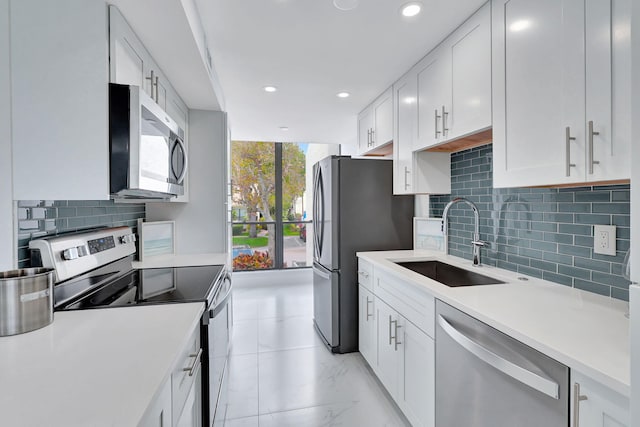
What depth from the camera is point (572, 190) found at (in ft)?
4.90

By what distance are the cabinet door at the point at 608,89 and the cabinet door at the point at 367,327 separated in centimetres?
164

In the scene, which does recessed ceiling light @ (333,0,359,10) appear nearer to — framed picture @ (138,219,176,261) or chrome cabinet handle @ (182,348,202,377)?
chrome cabinet handle @ (182,348,202,377)

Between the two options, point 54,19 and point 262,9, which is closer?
point 54,19

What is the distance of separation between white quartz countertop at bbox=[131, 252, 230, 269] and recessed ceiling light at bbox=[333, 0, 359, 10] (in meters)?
1.76

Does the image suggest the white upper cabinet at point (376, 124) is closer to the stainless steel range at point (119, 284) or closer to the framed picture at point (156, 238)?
the stainless steel range at point (119, 284)

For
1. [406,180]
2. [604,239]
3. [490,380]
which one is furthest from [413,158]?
[490,380]

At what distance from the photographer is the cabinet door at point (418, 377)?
1573mm

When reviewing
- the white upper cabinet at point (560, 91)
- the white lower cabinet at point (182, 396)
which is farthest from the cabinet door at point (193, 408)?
the white upper cabinet at point (560, 91)

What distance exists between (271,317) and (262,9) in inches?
121

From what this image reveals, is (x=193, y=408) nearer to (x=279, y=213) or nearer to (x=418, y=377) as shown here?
(x=418, y=377)

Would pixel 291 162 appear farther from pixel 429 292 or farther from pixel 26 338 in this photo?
pixel 26 338

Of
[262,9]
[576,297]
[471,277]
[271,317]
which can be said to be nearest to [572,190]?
[576,297]

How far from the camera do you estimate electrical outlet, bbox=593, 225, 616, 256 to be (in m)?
1.31

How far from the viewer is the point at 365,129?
131 inches
